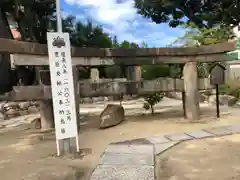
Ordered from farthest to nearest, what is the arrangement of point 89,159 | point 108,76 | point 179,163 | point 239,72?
point 108,76, point 239,72, point 89,159, point 179,163

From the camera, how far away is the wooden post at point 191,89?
6.48 meters

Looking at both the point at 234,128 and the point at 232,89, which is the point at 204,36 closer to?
the point at 232,89

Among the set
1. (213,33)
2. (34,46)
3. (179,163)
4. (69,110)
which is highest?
(213,33)

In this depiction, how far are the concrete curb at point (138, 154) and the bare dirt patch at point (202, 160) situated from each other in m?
0.15

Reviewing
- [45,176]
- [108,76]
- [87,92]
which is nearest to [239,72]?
[108,76]

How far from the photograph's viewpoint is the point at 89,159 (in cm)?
399

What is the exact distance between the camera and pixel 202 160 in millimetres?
3768

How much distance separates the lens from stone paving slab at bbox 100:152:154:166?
11.9ft

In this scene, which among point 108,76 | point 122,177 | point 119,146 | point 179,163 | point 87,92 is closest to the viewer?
point 122,177

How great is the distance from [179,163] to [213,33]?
10851 millimetres

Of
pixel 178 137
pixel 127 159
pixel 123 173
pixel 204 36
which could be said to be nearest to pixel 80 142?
pixel 127 159

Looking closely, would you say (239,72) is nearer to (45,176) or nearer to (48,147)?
(48,147)

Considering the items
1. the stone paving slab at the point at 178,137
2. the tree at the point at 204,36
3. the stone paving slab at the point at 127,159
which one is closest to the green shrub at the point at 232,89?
the tree at the point at 204,36

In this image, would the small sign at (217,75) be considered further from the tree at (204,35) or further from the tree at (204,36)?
the tree at (204,35)
